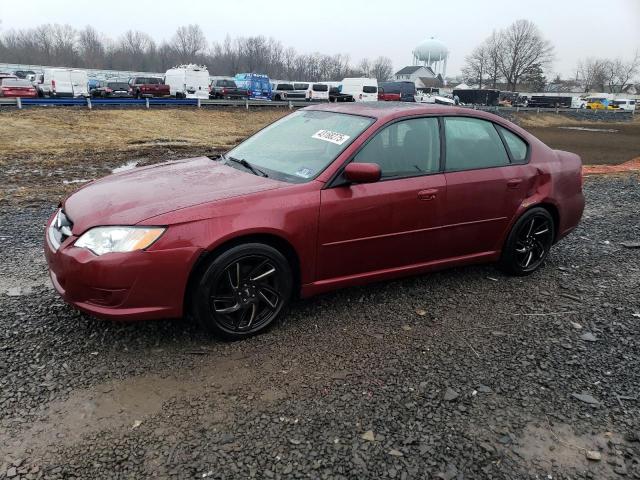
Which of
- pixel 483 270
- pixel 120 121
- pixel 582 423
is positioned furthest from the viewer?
pixel 120 121

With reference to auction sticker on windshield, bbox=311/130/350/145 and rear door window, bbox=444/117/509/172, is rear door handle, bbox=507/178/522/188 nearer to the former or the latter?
rear door window, bbox=444/117/509/172

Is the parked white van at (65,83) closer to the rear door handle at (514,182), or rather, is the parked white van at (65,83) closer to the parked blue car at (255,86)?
the parked blue car at (255,86)

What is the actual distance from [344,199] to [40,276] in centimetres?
283

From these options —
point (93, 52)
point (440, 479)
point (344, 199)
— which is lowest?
point (440, 479)

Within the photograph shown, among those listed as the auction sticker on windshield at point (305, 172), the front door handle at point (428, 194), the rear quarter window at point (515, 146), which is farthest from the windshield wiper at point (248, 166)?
the rear quarter window at point (515, 146)

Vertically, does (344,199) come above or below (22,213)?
above

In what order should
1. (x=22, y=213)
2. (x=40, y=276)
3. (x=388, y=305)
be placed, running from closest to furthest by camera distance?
Answer: (x=388, y=305) → (x=40, y=276) → (x=22, y=213)

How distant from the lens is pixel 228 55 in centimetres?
10644

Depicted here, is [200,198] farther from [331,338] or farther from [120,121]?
[120,121]

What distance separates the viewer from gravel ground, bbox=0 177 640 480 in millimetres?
2432

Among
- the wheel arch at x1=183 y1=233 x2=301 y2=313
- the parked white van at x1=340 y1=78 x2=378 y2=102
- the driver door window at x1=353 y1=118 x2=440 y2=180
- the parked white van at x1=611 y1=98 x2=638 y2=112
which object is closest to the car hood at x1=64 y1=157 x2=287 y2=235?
the wheel arch at x1=183 y1=233 x2=301 y2=313

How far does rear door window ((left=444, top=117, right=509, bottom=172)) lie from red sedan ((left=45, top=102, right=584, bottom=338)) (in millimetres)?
13

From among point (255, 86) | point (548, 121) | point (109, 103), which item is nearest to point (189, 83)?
point (255, 86)

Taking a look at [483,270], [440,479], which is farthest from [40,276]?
[483,270]
